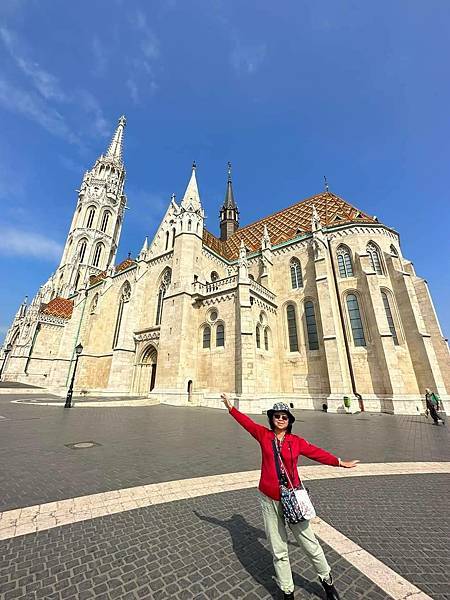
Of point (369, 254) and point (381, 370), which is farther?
point (369, 254)

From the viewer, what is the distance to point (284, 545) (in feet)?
6.42

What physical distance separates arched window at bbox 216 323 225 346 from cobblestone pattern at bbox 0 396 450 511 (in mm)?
7515

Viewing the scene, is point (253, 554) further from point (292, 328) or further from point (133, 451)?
point (292, 328)

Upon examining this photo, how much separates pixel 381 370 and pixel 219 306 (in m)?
11.3

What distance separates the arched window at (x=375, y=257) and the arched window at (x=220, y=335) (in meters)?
12.2

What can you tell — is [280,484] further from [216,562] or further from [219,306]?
[219,306]

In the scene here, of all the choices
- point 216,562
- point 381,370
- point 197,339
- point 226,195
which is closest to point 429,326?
point 381,370

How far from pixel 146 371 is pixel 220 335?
8557mm

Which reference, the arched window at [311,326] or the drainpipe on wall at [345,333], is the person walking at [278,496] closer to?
the drainpipe on wall at [345,333]

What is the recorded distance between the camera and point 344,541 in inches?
102

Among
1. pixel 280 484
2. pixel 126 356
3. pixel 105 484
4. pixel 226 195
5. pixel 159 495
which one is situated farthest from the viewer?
pixel 226 195

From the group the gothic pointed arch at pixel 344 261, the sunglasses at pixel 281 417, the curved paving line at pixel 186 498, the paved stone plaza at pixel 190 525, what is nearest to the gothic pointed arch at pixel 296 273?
the gothic pointed arch at pixel 344 261

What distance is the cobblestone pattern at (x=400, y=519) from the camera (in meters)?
2.25

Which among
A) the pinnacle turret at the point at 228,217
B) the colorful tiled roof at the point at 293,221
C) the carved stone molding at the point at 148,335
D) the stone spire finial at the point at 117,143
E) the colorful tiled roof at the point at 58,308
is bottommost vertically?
the carved stone molding at the point at 148,335
